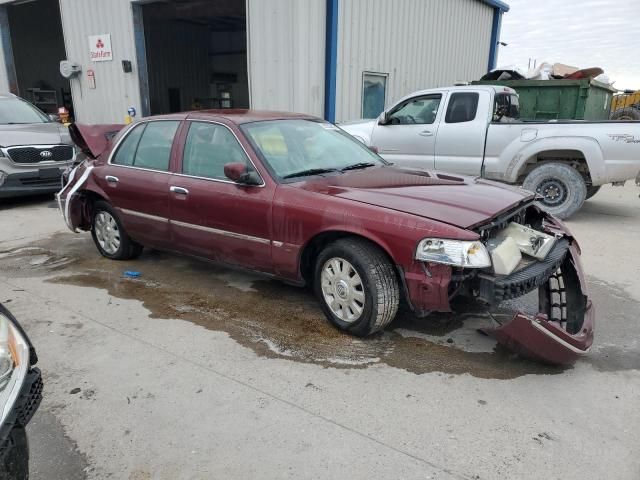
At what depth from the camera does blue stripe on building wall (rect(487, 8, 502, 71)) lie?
15.4m

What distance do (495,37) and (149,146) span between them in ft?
46.2

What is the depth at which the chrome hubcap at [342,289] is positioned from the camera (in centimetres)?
354

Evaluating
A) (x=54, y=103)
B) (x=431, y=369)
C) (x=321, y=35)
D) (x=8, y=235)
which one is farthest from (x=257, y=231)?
(x=54, y=103)

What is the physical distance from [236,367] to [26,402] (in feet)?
4.89

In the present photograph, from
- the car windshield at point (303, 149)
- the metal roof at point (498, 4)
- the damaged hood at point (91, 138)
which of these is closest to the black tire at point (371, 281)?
the car windshield at point (303, 149)

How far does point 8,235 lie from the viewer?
6766 millimetres

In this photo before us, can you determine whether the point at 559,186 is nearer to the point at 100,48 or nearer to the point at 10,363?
the point at 10,363

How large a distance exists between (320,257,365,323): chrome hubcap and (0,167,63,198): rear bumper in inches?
270

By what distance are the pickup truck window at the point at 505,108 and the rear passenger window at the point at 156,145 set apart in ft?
17.0

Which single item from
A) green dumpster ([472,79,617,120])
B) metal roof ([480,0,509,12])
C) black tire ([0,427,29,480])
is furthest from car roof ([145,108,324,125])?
metal roof ([480,0,509,12])

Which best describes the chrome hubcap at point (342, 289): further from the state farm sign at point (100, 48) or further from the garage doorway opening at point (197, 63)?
the garage doorway opening at point (197, 63)

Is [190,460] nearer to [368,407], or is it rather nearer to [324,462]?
[324,462]

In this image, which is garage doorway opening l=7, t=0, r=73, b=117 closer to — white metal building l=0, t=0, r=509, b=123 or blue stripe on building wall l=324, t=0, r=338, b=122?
white metal building l=0, t=0, r=509, b=123

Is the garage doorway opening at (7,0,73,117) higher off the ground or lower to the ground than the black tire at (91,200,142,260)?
higher
